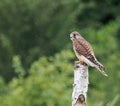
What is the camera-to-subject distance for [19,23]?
74.4 ft

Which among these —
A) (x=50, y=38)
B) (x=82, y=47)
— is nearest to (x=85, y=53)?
(x=82, y=47)

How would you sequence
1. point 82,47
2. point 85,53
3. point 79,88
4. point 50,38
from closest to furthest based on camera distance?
point 79,88
point 85,53
point 82,47
point 50,38

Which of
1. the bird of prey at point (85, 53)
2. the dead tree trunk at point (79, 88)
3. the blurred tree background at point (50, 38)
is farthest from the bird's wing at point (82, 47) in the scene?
the blurred tree background at point (50, 38)

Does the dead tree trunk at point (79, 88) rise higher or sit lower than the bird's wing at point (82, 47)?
lower

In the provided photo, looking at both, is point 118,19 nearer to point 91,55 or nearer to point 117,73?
point 117,73

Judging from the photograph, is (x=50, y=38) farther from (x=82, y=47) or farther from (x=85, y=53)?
(x=85, y=53)

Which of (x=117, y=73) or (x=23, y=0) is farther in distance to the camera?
(x=23, y=0)

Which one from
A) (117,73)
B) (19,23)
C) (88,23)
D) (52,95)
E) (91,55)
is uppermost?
(88,23)

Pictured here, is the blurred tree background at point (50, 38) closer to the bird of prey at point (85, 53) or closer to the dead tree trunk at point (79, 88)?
the bird of prey at point (85, 53)

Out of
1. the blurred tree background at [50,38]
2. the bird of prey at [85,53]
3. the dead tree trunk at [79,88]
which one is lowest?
the dead tree trunk at [79,88]

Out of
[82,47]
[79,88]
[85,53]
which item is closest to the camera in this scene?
[79,88]

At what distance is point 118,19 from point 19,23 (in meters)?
4.81

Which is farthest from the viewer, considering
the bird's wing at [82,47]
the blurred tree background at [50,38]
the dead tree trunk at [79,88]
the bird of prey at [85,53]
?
the blurred tree background at [50,38]

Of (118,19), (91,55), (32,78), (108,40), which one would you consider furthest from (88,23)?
(91,55)
